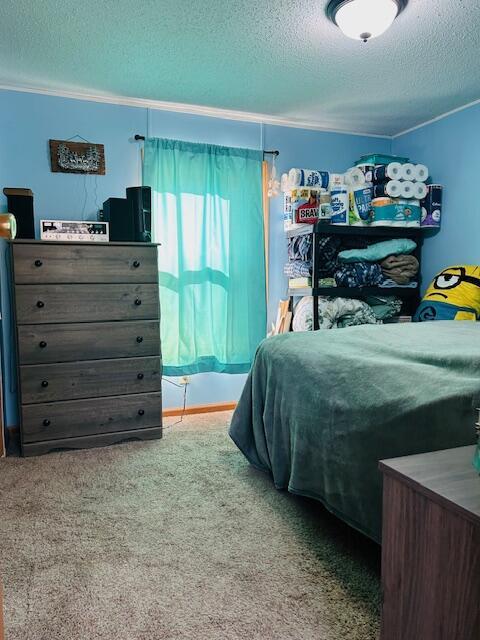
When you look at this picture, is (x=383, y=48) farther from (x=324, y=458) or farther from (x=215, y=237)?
(x=324, y=458)

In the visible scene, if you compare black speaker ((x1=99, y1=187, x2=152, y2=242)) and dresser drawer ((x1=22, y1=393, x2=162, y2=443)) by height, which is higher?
black speaker ((x1=99, y1=187, x2=152, y2=242))

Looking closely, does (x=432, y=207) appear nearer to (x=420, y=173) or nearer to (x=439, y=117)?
(x=420, y=173)

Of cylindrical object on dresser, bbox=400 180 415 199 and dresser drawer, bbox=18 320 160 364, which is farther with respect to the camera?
cylindrical object on dresser, bbox=400 180 415 199

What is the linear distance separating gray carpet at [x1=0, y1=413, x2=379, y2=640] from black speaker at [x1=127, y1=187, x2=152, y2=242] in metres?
1.39

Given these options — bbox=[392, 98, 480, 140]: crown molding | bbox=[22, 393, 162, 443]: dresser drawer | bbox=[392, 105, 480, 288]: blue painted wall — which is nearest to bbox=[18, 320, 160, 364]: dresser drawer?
bbox=[22, 393, 162, 443]: dresser drawer

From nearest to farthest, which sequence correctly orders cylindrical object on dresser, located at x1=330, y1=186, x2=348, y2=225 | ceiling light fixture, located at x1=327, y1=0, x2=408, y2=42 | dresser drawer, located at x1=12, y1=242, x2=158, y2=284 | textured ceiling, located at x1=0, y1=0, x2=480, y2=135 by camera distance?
ceiling light fixture, located at x1=327, y1=0, x2=408, y2=42 < textured ceiling, located at x1=0, y1=0, x2=480, y2=135 < dresser drawer, located at x1=12, y1=242, x2=158, y2=284 < cylindrical object on dresser, located at x1=330, y1=186, x2=348, y2=225

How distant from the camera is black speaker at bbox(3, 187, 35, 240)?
2680 millimetres

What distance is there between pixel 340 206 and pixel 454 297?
999 mm

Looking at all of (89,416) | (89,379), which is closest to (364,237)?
(89,379)

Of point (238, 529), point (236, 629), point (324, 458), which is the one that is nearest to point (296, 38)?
point (324, 458)

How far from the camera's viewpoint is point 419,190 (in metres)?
3.32

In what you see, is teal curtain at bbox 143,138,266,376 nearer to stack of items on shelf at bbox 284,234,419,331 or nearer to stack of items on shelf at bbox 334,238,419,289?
stack of items on shelf at bbox 284,234,419,331

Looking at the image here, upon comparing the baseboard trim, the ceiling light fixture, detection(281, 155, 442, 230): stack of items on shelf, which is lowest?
the baseboard trim

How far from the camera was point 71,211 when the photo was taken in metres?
3.04
